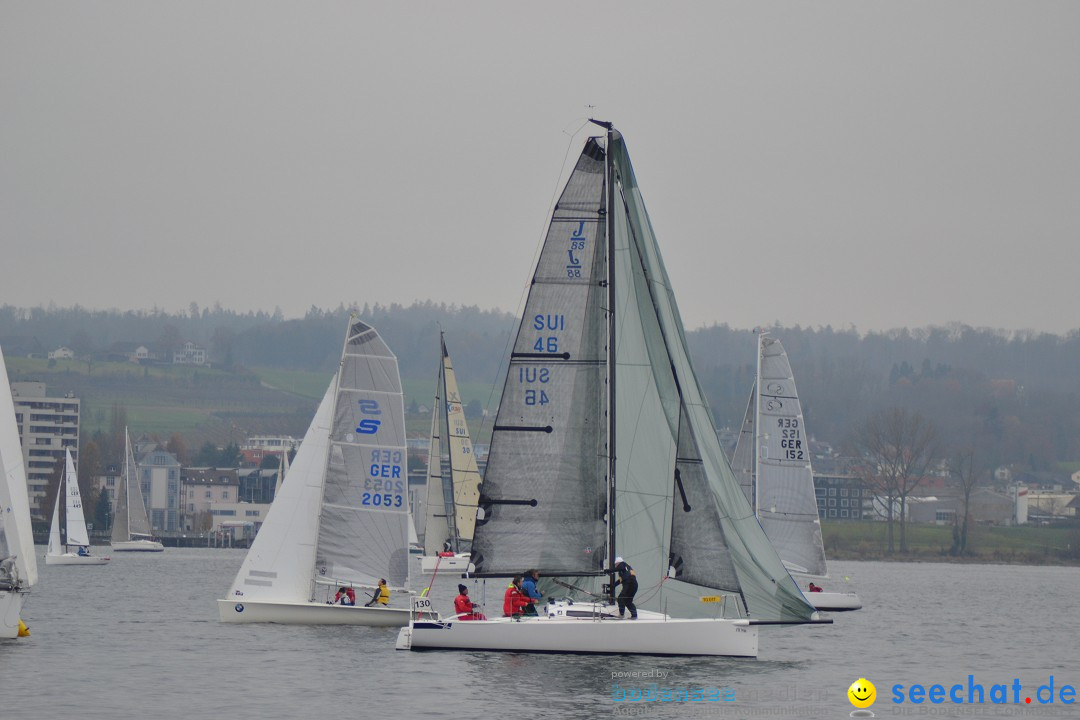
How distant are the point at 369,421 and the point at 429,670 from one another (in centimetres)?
988

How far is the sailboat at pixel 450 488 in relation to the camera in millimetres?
67688

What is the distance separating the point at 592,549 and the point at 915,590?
4624 cm

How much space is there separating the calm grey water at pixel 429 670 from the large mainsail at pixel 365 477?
1766mm

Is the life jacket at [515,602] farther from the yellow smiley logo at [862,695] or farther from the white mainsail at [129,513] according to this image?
the white mainsail at [129,513]

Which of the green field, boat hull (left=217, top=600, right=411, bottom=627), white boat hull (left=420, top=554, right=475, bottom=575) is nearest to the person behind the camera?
boat hull (left=217, top=600, right=411, bottom=627)

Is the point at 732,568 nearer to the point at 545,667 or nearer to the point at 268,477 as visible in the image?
the point at 545,667

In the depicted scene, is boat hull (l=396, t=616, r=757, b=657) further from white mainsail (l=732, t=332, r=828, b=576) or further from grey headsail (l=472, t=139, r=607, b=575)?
white mainsail (l=732, t=332, r=828, b=576)

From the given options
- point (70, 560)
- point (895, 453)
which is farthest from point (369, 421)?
point (895, 453)

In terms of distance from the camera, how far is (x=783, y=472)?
50.7 metres

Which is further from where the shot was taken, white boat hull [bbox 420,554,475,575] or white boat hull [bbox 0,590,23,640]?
white boat hull [bbox 420,554,475,575]

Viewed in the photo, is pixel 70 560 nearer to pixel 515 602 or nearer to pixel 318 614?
pixel 318 614

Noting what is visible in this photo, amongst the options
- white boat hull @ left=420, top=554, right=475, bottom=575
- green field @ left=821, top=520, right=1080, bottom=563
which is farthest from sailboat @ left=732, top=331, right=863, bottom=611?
green field @ left=821, top=520, right=1080, bottom=563

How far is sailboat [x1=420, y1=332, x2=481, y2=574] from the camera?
222 ft

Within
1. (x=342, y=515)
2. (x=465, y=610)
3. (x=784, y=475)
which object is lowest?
(x=465, y=610)
